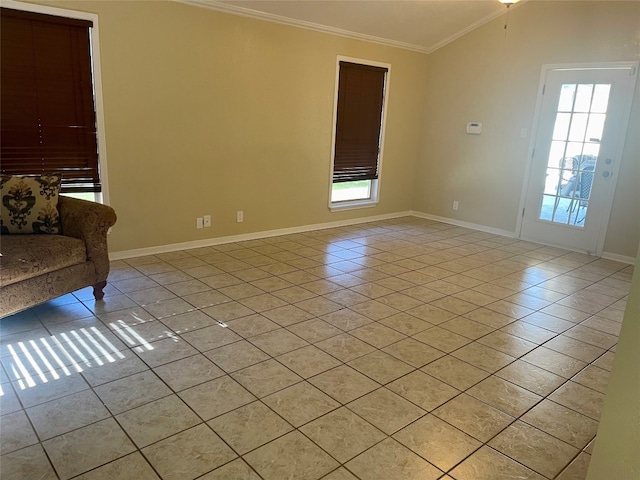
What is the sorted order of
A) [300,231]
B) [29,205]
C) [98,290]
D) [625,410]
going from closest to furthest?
[625,410] < [29,205] < [98,290] < [300,231]

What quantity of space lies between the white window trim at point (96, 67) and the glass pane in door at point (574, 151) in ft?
16.0

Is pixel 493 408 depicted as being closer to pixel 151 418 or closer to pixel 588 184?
pixel 151 418

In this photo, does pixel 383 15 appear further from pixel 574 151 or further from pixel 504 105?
pixel 574 151

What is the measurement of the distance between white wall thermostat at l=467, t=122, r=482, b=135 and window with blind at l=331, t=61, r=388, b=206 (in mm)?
1198

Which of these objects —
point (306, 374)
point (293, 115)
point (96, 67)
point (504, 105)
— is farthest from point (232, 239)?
point (504, 105)

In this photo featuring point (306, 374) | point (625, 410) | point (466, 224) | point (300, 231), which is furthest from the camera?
point (466, 224)

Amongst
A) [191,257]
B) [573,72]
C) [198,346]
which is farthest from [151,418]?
[573,72]

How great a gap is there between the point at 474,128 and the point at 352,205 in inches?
76.3

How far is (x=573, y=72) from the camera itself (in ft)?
16.9

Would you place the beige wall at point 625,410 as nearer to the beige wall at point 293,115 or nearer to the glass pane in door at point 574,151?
the beige wall at point 293,115

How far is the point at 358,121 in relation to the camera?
5.96 meters

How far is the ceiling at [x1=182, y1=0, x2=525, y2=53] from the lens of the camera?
14.9 feet

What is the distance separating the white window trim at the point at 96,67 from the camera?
3438 mm

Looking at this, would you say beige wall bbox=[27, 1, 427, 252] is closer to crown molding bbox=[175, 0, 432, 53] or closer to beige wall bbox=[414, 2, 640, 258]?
crown molding bbox=[175, 0, 432, 53]
